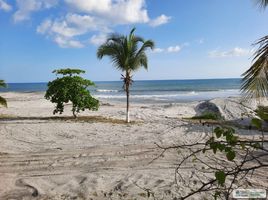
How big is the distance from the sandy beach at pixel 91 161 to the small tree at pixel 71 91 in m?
1.96

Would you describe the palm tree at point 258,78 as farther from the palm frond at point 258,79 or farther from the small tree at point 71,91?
the small tree at point 71,91

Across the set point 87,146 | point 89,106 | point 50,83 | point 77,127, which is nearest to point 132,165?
point 87,146

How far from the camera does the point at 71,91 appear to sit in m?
12.5

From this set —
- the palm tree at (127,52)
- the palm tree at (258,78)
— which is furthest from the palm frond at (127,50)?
the palm tree at (258,78)

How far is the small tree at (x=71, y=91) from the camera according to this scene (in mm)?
12453

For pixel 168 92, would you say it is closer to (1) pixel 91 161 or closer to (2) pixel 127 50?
(2) pixel 127 50

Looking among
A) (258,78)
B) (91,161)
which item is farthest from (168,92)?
(258,78)

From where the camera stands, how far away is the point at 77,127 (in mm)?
10227

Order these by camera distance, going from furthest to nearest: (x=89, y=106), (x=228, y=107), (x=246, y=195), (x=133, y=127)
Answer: (x=228, y=107) → (x=89, y=106) → (x=133, y=127) → (x=246, y=195)

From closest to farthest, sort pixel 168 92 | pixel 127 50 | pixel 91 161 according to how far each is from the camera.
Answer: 1. pixel 91 161
2. pixel 127 50
3. pixel 168 92

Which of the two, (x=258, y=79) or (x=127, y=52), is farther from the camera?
(x=127, y=52)

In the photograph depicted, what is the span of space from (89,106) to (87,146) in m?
5.15

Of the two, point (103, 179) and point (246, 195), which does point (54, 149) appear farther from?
point (246, 195)

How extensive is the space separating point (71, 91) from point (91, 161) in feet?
22.0
